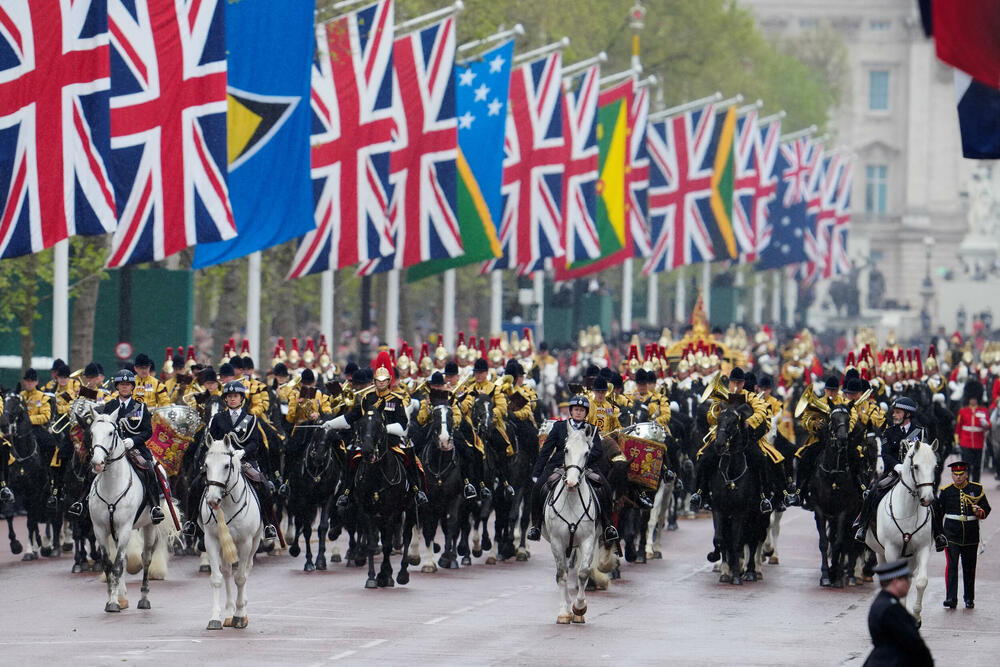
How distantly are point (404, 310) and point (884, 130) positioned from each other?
89102mm

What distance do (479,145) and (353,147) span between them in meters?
5.50

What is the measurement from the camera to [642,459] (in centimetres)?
2339

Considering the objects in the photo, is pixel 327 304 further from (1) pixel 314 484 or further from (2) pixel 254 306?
(1) pixel 314 484

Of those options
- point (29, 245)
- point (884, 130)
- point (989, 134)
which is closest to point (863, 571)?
point (989, 134)

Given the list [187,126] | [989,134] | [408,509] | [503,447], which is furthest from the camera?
[187,126]

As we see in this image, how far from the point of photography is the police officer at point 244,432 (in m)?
21.0

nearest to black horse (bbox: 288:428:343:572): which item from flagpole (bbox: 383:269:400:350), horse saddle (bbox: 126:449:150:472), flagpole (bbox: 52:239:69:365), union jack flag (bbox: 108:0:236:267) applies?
horse saddle (bbox: 126:449:150:472)

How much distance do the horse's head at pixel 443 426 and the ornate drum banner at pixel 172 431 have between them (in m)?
2.47

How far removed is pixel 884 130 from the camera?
458 feet

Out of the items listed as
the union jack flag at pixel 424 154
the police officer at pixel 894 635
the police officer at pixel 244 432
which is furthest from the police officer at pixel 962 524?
the union jack flag at pixel 424 154

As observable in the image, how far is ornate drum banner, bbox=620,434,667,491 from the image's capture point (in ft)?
76.7

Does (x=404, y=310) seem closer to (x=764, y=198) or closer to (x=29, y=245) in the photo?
(x=764, y=198)

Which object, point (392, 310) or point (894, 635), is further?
point (392, 310)

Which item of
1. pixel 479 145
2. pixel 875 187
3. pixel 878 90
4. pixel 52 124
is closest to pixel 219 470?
pixel 52 124
